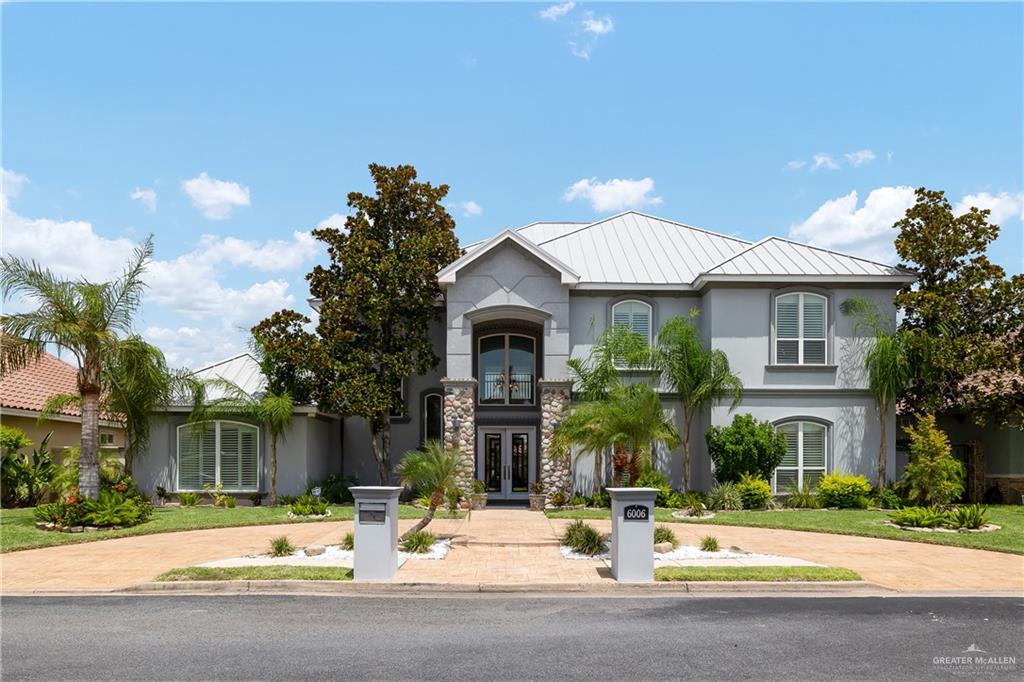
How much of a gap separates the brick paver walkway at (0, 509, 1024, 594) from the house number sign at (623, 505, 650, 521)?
40.2 inches

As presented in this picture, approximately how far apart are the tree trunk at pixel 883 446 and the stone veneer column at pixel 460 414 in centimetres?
1162

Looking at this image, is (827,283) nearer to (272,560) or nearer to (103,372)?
(272,560)

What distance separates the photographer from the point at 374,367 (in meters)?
25.5

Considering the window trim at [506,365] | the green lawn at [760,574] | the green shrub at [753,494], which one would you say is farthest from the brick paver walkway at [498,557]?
the window trim at [506,365]

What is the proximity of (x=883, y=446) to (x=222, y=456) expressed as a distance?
63.1 ft

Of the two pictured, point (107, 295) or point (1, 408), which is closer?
point (107, 295)

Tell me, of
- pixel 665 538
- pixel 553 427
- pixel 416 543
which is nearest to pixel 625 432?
pixel 665 538

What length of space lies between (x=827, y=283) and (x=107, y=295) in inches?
749

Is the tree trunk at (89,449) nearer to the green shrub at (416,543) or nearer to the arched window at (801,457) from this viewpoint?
the green shrub at (416,543)

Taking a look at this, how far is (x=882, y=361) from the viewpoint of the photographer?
79.4ft

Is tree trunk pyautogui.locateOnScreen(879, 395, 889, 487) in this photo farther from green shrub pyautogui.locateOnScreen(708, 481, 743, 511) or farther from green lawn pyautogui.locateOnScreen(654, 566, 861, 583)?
green lawn pyautogui.locateOnScreen(654, 566, 861, 583)

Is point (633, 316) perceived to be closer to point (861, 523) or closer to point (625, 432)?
point (861, 523)

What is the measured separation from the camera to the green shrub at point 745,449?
2353 cm

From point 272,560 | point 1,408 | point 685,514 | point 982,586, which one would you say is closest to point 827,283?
A: point 685,514
